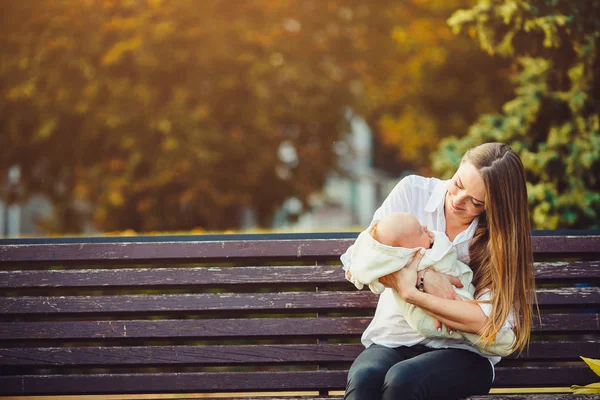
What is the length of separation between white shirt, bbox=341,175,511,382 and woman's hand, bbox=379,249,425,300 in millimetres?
235

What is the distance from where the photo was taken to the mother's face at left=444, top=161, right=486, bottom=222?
10.4ft

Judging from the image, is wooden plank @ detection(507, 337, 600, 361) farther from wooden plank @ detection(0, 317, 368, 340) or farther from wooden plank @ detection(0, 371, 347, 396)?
wooden plank @ detection(0, 371, 347, 396)

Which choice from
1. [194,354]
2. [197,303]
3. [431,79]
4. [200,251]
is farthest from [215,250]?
[431,79]

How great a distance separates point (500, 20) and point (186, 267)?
330 cm

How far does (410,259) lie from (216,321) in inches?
43.3

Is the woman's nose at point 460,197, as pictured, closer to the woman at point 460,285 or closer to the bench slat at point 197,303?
the woman at point 460,285

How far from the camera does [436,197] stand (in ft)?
11.0

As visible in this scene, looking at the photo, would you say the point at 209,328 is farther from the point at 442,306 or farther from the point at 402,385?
the point at 442,306

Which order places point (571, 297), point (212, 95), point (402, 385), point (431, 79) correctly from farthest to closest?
point (431, 79), point (212, 95), point (571, 297), point (402, 385)

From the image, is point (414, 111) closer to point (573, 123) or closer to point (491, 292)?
point (573, 123)

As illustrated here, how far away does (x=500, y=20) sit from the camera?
229 inches

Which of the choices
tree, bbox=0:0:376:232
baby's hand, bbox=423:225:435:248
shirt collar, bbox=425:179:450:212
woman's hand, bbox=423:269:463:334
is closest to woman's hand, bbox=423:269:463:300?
woman's hand, bbox=423:269:463:334

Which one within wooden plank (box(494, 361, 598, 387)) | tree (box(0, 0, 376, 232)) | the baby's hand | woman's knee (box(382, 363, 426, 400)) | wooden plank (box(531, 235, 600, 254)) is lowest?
wooden plank (box(494, 361, 598, 387))

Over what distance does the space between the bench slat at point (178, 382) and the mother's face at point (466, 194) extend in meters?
0.89
